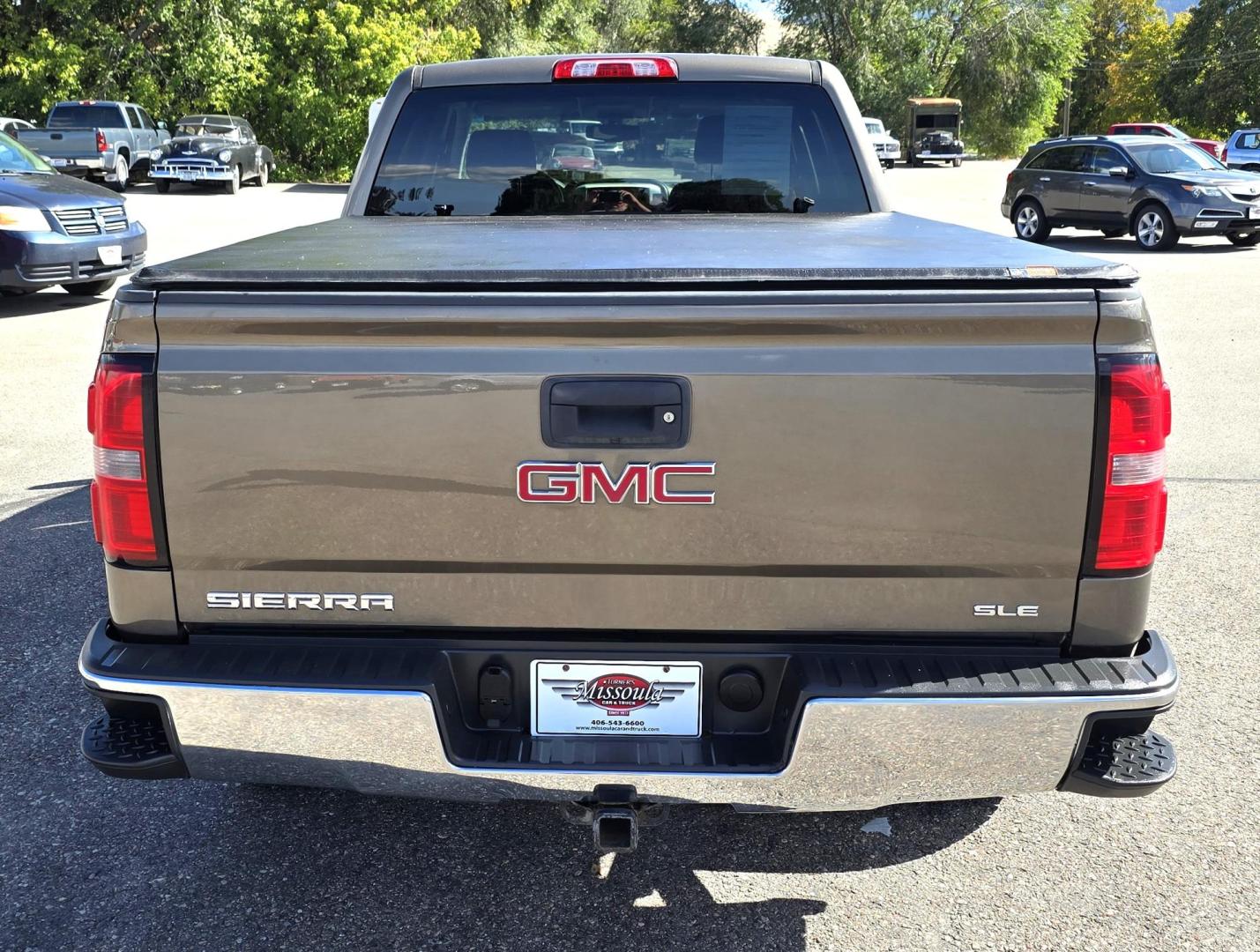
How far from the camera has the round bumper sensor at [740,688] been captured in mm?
2498

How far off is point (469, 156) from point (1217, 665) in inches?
134

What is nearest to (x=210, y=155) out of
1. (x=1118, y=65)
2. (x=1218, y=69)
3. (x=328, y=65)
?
(x=328, y=65)

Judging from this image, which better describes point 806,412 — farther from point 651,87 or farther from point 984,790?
point 651,87

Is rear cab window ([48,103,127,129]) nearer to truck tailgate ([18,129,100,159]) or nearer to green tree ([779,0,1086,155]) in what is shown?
truck tailgate ([18,129,100,159])

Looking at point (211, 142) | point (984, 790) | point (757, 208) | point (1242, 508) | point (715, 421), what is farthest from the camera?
point (211, 142)

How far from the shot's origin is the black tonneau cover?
2.35 metres

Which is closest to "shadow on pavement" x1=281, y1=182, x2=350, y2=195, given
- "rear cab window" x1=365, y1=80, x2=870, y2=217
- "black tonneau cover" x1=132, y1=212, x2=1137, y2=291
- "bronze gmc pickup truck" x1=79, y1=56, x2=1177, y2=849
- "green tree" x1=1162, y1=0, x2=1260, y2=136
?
"rear cab window" x1=365, y1=80, x2=870, y2=217

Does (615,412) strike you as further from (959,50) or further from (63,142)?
(959,50)

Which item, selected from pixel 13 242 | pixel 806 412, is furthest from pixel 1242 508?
pixel 13 242

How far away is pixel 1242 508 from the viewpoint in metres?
6.31

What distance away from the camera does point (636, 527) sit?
238 cm

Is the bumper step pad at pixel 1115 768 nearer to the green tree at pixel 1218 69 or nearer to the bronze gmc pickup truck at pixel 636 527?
the bronze gmc pickup truck at pixel 636 527

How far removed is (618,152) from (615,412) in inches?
94.8

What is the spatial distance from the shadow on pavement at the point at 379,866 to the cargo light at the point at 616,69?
2.65 meters
